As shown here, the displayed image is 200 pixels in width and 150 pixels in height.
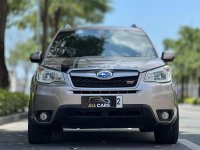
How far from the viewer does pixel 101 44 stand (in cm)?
946

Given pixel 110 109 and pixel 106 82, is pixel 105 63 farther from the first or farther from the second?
pixel 110 109

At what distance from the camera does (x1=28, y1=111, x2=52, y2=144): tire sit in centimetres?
826

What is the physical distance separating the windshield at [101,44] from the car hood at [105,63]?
1.89 ft

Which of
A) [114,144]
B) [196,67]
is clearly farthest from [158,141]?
[196,67]

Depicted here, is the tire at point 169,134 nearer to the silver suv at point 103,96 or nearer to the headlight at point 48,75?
the silver suv at point 103,96

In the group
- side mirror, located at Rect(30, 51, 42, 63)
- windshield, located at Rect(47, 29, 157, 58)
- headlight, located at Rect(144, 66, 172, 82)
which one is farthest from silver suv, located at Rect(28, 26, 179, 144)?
windshield, located at Rect(47, 29, 157, 58)

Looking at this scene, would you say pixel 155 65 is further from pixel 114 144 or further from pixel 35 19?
pixel 35 19

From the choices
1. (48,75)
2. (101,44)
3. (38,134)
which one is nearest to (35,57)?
(48,75)

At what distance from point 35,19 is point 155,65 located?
33787 mm

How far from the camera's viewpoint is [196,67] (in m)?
62.2

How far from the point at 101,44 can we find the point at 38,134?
77.8 inches

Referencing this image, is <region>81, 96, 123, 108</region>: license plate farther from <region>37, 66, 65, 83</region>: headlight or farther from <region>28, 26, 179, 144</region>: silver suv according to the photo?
Result: <region>37, 66, 65, 83</region>: headlight

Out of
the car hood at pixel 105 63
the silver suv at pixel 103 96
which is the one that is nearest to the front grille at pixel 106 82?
the silver suv at pixel 103 96

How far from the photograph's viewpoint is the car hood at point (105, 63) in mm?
7988
